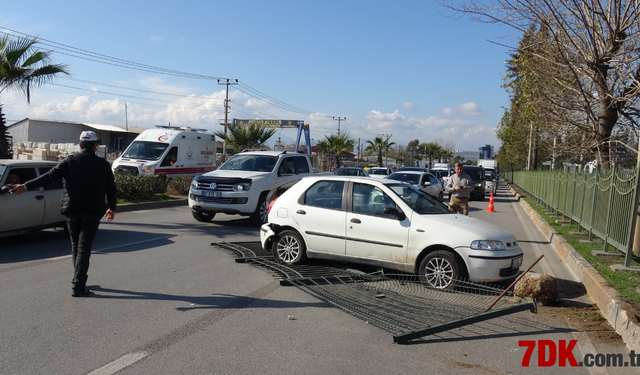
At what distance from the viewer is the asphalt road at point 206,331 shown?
452cm

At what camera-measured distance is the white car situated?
7191mm

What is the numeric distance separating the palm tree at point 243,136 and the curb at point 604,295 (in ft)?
71.3

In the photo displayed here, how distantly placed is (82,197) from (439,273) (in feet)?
15.1

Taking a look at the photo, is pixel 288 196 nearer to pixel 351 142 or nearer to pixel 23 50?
pixel 23 50

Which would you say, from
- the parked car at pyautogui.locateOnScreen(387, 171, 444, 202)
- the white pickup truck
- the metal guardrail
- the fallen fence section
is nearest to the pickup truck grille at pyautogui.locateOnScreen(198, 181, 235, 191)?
the white pickup truck

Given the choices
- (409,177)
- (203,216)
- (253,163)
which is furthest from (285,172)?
(409,177)

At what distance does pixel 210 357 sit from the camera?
462cm

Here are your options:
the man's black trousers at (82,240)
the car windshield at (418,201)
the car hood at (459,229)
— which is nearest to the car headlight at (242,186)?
the car windshield at (418,201)

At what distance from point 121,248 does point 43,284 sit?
9.23ft

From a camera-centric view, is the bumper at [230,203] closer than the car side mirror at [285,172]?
Yes

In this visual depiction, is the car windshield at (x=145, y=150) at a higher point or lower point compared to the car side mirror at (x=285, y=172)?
higher

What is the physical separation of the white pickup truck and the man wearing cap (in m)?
6.27

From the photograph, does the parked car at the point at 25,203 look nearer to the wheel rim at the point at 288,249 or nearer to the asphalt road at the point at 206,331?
the asphalt road at the point at 206,331

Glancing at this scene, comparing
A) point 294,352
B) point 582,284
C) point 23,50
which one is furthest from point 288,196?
point 23,50
